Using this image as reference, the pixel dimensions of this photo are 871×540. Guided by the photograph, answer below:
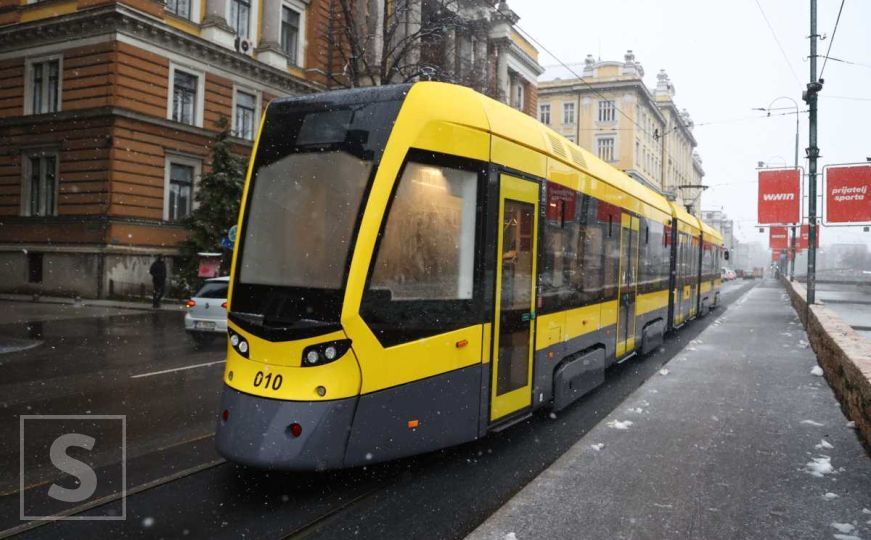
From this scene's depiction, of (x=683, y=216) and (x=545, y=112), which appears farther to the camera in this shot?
(x=545, y=112)

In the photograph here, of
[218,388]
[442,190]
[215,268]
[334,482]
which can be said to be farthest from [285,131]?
[215,268]

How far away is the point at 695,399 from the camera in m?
8.34

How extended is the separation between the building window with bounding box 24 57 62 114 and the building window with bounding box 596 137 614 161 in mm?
Result: 49924

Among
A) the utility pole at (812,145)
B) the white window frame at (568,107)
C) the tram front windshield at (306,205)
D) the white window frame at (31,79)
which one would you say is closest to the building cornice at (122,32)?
the white window frame at (31,79)

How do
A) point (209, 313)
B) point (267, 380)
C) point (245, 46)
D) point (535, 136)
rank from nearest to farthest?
point (267, 380) < point (535, 136) < point (209, 313) < point (245, 46)

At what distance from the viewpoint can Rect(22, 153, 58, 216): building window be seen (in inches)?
949

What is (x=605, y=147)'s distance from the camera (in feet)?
208

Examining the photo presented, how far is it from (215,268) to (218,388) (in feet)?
43.9

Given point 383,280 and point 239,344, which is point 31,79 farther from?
point 383,280

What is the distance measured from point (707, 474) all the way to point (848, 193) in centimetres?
1909

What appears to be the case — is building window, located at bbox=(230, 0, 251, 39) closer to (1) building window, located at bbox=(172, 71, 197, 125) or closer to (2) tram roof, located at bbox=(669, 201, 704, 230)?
(1) building window, located at bbox=(172, 71, 197, 125)

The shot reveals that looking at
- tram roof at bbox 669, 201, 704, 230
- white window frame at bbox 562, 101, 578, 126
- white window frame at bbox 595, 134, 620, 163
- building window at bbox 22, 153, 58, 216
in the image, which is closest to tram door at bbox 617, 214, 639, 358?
tram roof at bbox 669, 201, 704, 230

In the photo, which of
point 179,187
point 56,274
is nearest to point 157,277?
point 56,274

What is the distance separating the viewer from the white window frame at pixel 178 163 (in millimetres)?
23984
